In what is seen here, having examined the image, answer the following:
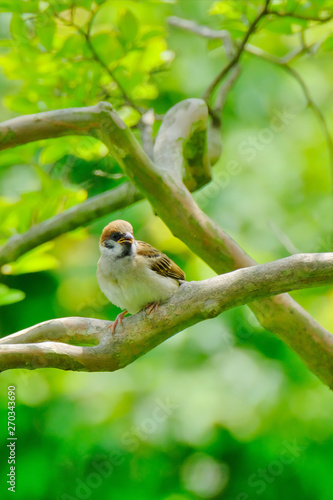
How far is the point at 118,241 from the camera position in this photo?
275 cm

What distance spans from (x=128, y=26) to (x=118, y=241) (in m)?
1.02

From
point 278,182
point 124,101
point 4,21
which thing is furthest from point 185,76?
point 124,101

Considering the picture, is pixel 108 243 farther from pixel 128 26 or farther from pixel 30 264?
pixel 128 26

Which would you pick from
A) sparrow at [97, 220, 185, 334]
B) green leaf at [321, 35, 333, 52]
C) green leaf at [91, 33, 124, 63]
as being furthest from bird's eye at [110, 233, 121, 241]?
green leaf at [321, 35, 333, 52]

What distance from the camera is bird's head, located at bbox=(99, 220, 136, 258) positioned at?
2727 mm

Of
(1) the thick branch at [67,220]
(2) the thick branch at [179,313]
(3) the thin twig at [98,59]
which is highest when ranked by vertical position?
(3) the thin twig at [98,59]

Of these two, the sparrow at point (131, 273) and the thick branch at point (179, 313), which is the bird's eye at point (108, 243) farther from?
the thick branch at point (179, 313)

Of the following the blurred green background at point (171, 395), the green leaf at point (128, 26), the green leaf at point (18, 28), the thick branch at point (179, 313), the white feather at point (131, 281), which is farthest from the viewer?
the blurred green background at point (171, 395)

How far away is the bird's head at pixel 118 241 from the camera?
2727 mm

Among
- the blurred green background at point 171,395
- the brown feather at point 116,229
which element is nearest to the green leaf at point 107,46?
the blurred green background at point 171,395

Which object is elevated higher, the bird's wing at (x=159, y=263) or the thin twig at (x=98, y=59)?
the thin twig at (x=98, y=59)

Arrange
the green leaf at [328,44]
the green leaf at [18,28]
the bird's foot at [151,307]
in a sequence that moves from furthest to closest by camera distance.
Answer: the green leaf at [328,44]
the green leaf at [18,28]
the bird's foot at [151,307]

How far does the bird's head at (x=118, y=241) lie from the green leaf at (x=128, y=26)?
889 millimetres

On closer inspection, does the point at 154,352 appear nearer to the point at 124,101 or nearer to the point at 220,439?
the point at 220,439
